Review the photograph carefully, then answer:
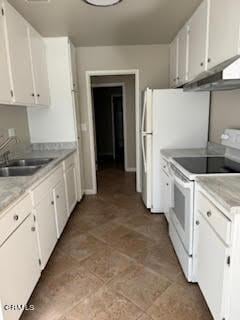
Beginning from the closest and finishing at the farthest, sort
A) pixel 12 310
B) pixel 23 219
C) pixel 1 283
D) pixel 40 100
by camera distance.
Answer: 1. pixel 1 283
2. pixel 12 310
3. pixel 23 219
4. pixel 40 100

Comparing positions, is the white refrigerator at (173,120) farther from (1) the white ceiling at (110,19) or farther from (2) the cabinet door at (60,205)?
(2) the cabinet door at (60,205)

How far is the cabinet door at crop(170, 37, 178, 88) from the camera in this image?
2987 millimetres

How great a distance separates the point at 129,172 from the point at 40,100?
298cm

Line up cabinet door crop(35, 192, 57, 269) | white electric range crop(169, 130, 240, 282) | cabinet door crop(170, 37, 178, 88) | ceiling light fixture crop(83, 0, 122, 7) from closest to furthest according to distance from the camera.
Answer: white electric range crop(169, 130, 240, 282), cabinet door crop(35, 192, 57, 269), ceiling light fixture crop(83, 0, 122, 7), cabinet door crop(170, 37, 178, 88)

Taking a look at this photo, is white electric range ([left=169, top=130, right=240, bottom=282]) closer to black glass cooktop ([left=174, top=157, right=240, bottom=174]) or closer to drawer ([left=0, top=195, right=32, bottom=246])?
black glass cooktop ([left=174, top=157, right=240, bottom=174])

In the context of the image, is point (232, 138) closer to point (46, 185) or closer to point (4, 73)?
point (46, 185)

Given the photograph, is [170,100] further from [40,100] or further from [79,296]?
[79,296]

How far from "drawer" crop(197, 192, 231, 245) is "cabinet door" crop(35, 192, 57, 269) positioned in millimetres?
1231

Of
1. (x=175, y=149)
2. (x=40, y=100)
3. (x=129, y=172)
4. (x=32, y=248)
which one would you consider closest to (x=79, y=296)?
(x=32, y=248)

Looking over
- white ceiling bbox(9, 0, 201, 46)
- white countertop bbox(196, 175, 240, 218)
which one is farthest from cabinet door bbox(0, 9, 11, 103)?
white countertop bbox(196, 175, 240, 218)

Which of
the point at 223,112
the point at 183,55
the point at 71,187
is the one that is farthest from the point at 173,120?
the point at 71,187

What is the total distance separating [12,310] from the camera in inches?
51.7

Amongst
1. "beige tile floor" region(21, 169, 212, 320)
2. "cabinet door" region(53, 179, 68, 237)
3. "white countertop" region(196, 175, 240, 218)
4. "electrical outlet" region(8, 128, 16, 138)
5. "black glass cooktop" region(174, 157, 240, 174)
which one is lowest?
"beige tile floor" region(21, 169, 212, 320)

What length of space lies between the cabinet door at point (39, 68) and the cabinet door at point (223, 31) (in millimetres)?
1870
